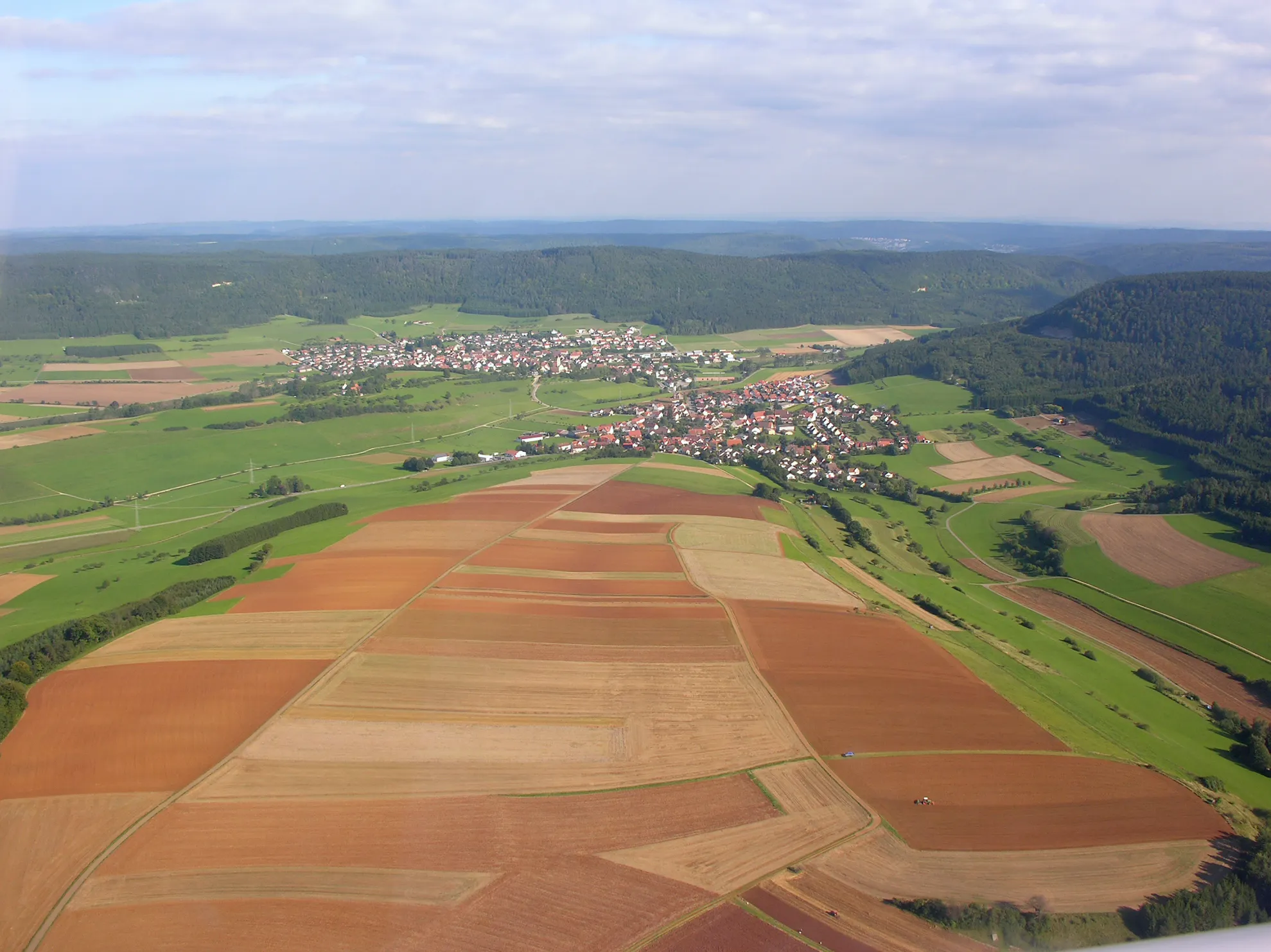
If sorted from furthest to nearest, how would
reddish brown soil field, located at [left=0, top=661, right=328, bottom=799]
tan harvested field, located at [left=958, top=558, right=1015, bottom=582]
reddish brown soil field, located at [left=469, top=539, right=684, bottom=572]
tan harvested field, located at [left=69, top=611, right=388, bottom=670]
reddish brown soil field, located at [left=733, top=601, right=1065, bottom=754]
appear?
tan harvested field, located at [left=958, top=558, right=1015, bottom=582], reddish brown soil field, located at [left=469, top=539, right=684, bottom=572], tan harvested field, located at [left=69, top=611, right=388, bottom=670], reddish brown soil field, located at [left=733, top=601, right=1065, bottom=754], reddish brown soil field, located at [left=0, top=661, right=328, bottom=799]

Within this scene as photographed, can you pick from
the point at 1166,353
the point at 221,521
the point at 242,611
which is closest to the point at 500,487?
the point at 221,521

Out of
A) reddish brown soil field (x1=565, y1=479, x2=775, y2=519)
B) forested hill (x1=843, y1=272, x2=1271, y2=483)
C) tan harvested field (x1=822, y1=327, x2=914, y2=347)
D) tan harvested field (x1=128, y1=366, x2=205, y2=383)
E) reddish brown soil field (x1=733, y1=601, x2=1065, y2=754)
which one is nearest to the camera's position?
reddish brown soil field (x1=733, y1=601, x2=1065, y2=754)

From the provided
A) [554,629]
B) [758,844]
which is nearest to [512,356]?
[554,629]

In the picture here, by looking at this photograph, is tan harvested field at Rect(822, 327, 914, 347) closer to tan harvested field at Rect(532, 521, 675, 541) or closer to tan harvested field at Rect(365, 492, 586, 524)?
tan harvested field at Rect(365, 492, 586, 524)

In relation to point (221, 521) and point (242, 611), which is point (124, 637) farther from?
point (221, 521)

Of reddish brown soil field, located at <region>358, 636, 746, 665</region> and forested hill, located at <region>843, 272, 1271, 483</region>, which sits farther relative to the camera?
forested hill, located at <region>843, 272, 1271, 483</region>

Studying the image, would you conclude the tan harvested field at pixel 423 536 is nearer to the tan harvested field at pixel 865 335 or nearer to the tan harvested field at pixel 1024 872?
the tan harvested field at pixel 1024 872

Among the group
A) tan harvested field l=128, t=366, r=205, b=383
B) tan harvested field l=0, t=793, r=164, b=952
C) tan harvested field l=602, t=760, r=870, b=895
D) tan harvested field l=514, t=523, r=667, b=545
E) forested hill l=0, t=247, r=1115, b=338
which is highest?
forested hill l=0, t=247, r=1115, b=338

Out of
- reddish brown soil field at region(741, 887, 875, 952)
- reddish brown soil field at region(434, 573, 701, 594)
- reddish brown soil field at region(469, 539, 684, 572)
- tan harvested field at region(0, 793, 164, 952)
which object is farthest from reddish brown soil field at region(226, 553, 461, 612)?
reddish brown soil field at region(741, 887, 875, 952)
